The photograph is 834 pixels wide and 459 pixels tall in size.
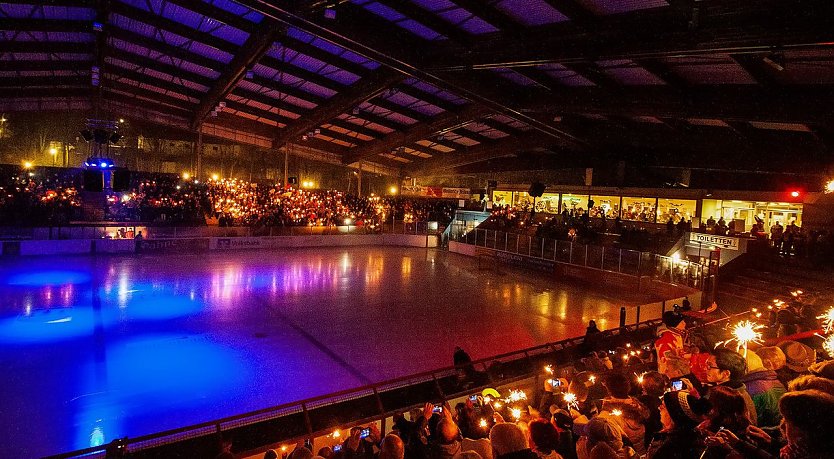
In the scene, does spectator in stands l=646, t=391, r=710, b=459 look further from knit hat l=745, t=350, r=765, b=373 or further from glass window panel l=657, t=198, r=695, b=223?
glass window panel l=657, t=198, r=695, b=223

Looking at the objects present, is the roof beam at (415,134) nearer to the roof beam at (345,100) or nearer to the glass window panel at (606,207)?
the roof beam at (345,100)

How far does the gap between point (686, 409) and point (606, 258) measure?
15.2 metres

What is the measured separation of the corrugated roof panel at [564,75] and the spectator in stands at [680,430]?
11.4 metres

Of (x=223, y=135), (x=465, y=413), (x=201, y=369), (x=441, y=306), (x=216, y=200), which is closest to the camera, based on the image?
(x=465, y=413)

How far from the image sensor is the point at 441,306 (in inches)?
535

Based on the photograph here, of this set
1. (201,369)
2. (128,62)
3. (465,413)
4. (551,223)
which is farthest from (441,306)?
(128,62)

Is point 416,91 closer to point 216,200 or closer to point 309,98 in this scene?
point 309,98

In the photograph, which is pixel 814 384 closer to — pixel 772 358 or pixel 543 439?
pixel 543 439

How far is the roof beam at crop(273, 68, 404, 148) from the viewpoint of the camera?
1648cm

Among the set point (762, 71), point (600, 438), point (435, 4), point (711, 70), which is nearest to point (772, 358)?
point (600, 438)

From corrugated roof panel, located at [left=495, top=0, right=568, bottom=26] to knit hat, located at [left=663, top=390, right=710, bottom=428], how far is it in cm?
847

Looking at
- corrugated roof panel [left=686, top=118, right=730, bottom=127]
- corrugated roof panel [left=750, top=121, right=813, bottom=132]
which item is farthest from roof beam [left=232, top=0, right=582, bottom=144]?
corrugated roof panel [left=750, top=121, right=813, bottom=132]

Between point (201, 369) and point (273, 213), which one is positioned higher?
point (273, 213)

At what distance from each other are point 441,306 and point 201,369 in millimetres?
6961
